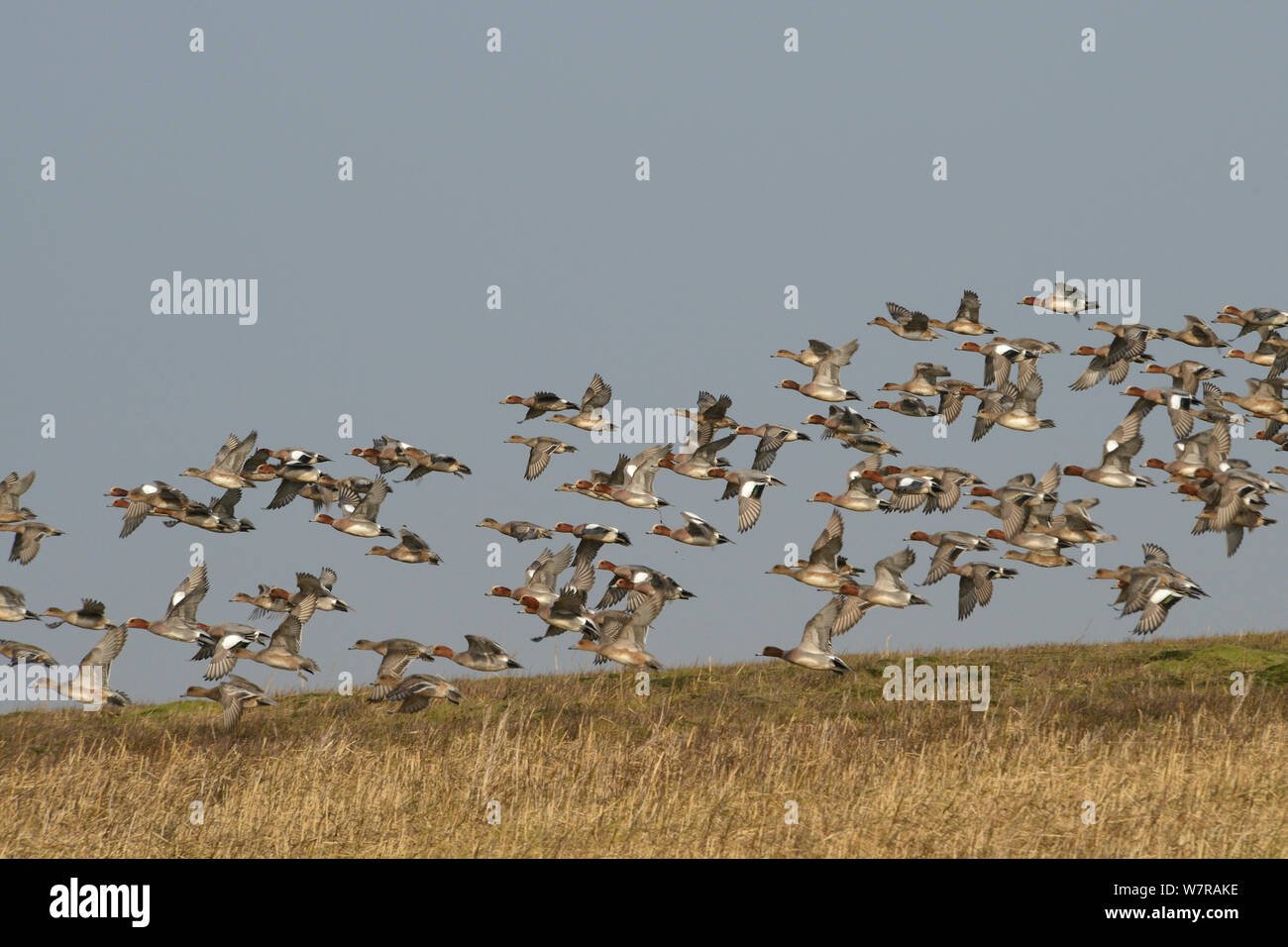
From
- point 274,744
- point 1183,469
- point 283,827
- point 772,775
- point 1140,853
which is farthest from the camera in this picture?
point 1183,469

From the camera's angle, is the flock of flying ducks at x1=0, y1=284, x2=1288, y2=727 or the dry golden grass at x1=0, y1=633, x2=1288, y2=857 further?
the flock of flying ducks at x1=0, y1=284, x2=1288, y2=727

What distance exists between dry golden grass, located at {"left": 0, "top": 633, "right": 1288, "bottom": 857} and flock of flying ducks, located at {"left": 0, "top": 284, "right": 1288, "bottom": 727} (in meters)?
1.02

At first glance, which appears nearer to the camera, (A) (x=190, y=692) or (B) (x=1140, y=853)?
(B) (x=1140, y=853)

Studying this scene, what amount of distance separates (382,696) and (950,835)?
32.3 feet

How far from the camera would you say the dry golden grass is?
46.3ft

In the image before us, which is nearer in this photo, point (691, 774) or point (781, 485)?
point (691, 774)

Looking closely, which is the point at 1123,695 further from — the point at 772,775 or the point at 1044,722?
the point at 772,775

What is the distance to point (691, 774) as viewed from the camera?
16812 millimetres

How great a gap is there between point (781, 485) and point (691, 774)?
27.2 ft

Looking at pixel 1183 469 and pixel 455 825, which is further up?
pixel 1183 469

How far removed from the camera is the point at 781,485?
2430cm

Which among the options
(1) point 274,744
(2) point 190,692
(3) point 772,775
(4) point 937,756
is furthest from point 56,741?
(4) point 937,756

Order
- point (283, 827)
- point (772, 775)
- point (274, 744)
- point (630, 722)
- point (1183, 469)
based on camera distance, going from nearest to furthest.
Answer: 1. point (283, 827)
2. point (772, 775)
3. point (274, 744)
4. point (630, 722)
5. point (1183, 469)

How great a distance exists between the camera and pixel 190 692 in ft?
71.8
